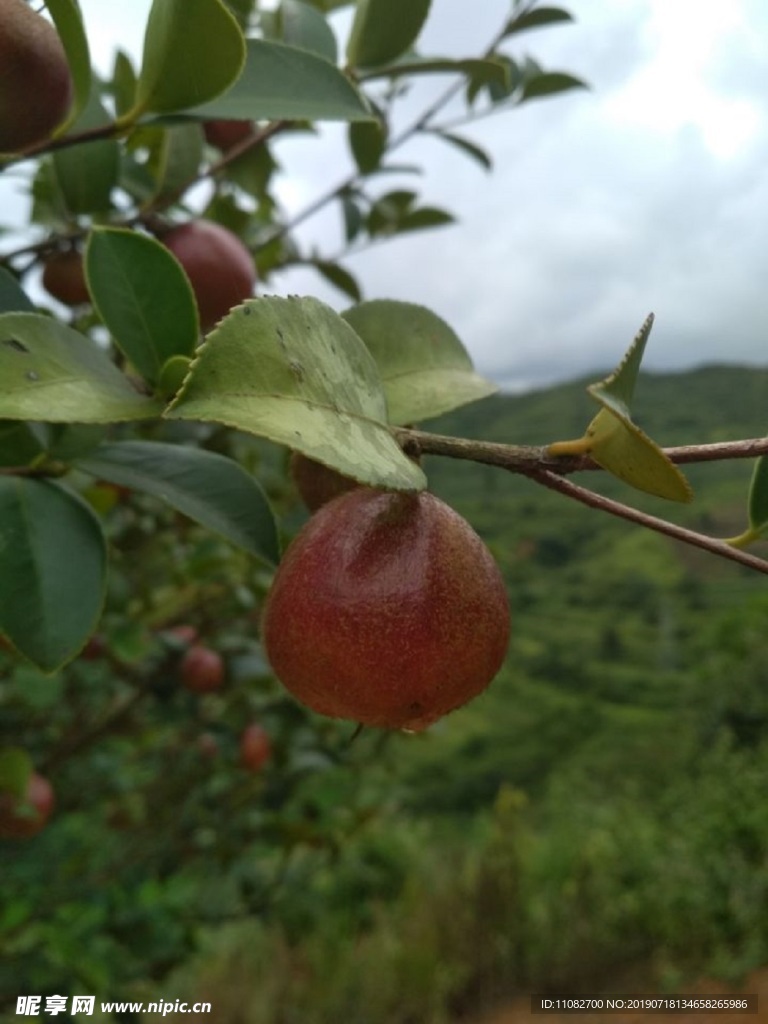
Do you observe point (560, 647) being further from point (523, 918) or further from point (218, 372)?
point (218, 372)

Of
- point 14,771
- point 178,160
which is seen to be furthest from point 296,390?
point 14,771

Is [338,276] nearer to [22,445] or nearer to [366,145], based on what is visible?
[366,145]

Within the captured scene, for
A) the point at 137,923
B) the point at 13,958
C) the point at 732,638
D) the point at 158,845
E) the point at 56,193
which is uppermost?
the point at 56,193

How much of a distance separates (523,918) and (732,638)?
4.62 meters

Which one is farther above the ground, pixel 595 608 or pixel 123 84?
pixel 123 84

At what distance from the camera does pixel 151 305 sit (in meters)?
0.51

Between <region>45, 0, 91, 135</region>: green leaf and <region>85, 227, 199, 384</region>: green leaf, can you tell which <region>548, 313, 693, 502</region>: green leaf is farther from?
<region>45, 0, 91, 135</region>: green leaf

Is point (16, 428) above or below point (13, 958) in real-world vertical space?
above

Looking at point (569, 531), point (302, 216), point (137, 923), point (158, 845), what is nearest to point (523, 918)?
point (158, 845)

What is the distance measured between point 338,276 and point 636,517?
3.51ft

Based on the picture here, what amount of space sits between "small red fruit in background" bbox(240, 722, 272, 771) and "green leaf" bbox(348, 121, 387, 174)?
1.03 meters

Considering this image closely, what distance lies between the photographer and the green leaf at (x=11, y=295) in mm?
512

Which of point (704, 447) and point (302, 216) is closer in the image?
point (704, 447)

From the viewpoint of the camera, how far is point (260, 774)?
1.99 m
